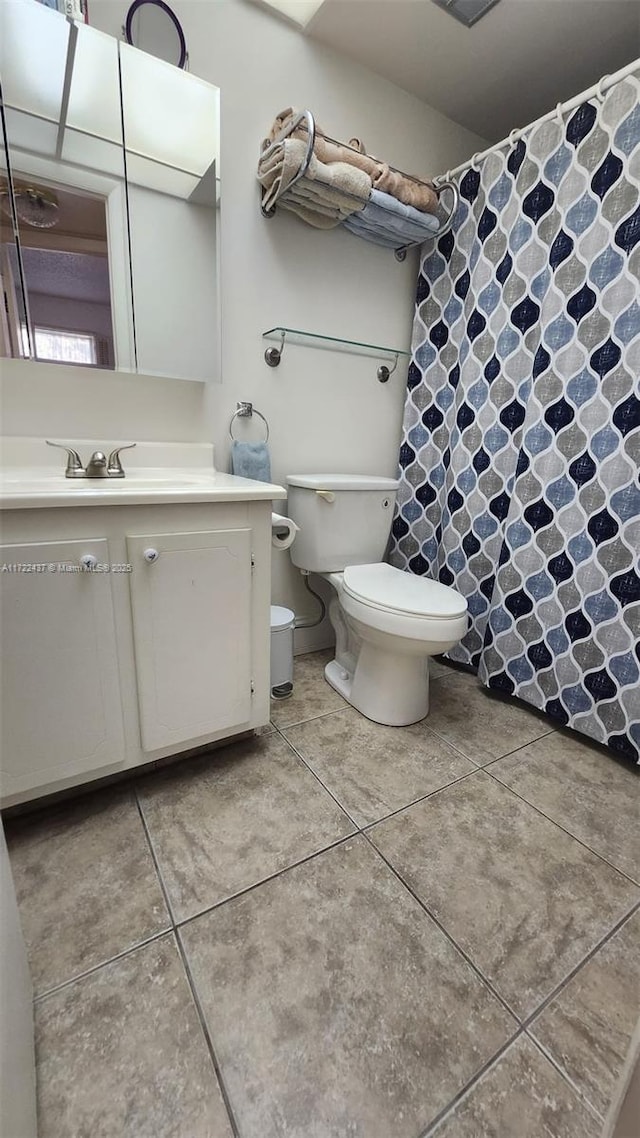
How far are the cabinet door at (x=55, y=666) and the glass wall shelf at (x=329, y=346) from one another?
100 centimetres

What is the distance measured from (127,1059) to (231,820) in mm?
461

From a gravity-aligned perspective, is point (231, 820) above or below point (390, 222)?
below

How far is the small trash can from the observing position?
1.58 meters

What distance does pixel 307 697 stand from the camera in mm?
1700

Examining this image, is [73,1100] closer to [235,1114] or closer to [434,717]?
[235,1114]

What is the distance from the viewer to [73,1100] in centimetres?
66

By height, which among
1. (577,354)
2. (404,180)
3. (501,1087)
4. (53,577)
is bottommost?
(501,1087)

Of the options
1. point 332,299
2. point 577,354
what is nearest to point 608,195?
point 577,354

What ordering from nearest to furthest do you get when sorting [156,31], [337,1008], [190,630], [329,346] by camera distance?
[337,1008]
[190,630]
[156,31]
[329,346]

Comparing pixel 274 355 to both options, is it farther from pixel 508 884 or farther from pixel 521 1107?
pixel 521 1107

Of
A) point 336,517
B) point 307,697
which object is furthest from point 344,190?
point 307,697

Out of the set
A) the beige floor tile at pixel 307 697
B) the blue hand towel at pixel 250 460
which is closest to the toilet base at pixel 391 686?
the beige floor tile at pixel 307 697

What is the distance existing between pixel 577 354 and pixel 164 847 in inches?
67.0

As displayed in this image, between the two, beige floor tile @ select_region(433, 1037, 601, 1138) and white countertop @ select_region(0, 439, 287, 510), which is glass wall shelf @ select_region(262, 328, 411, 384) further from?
beige floor tile @ select_region(433, 1037, 601, 1138)
